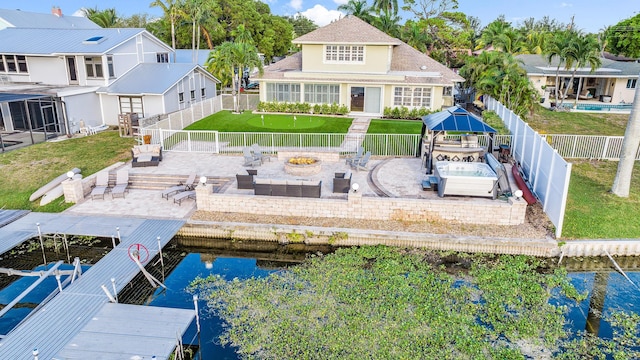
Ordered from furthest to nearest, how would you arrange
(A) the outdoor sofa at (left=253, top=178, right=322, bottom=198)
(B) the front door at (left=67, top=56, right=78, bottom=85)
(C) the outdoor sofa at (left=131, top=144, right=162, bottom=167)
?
(B) the front door at (left=67, top=56, right=78, bottom=85) → (C) the outdoor sofa at (left=131, top=144, right=162, bottom=167) → (A) the outdoor sofa at (left=253, top=178, right=322, bottom=198)

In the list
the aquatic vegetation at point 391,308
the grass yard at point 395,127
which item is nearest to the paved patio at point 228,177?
the aquatic vegetation at point 391,308

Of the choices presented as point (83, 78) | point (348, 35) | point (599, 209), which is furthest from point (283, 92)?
point (599, 209)

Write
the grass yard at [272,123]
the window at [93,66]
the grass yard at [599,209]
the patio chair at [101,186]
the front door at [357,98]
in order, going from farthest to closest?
the front door at [357,98] < the window at [93,66] < the grass yard at [272,123] < the patio chair at [101,186] < the grass yard at [599,209]

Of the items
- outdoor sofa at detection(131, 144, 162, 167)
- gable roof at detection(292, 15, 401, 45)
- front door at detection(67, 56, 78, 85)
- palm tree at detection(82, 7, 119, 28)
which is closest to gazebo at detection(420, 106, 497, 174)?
outdoor sofa at detection(131, 144, 162, 167)

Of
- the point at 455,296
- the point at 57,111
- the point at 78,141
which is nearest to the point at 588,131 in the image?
the point at 455,296

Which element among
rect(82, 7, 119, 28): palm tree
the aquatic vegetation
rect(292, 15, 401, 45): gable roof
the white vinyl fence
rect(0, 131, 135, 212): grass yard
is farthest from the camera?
rect(82, 7, 119, 28): palm tree

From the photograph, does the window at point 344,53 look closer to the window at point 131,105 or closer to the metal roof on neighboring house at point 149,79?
the metal roof on neighboring house at point 149,79

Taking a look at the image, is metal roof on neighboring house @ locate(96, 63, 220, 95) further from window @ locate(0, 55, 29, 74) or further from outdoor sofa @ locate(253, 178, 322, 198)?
outdoor sofa @ locate(253, 178, 322, 198)
